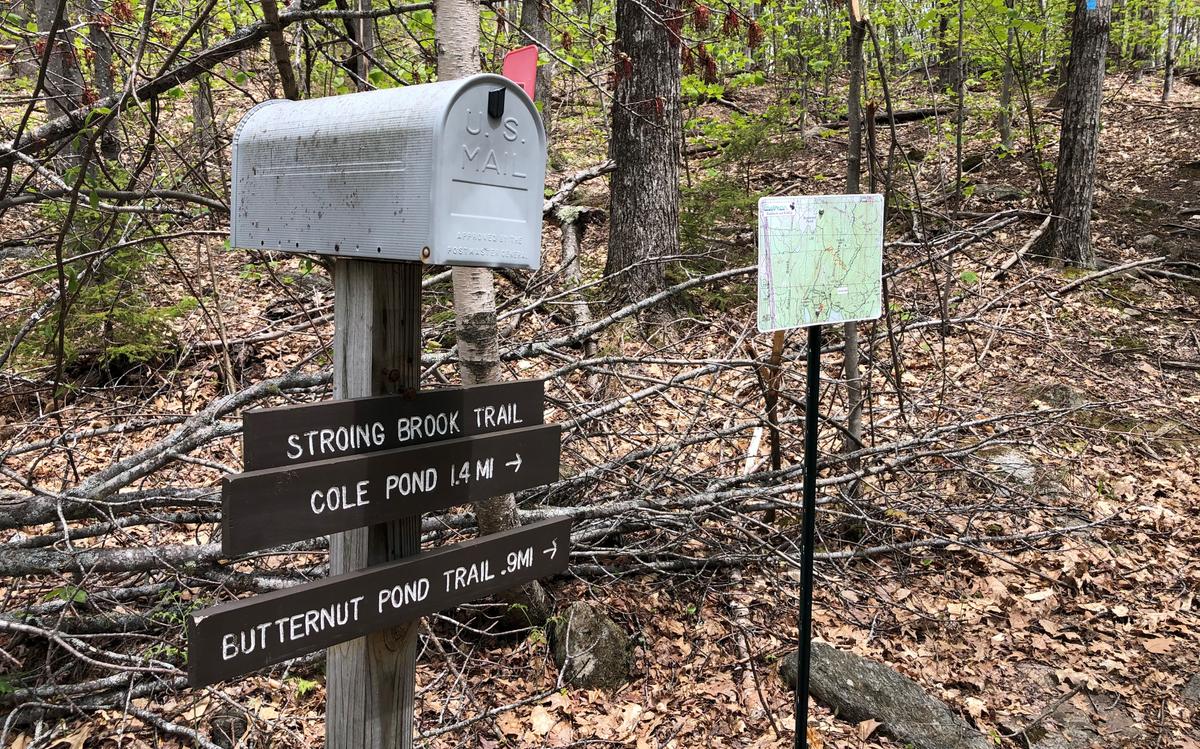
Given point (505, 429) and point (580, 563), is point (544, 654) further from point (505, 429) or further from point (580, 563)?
point (505, 429)

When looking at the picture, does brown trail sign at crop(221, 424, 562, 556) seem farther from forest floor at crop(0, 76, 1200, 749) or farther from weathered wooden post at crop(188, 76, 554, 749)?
forest floor at crop(0, 76, 1200, 749)

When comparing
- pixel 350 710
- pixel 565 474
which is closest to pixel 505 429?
pixel 350 710

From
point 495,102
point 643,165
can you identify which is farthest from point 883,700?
point 643,165

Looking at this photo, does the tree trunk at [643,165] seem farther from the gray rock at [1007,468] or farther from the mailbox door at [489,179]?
the mailbox door at [489,179]

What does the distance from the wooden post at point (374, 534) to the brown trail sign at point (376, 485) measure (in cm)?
13

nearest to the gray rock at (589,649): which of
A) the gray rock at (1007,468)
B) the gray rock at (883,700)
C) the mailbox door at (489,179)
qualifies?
the gray rock at (883,700)

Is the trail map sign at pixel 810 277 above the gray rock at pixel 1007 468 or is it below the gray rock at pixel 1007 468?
above

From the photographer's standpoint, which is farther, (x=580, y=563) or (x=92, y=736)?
(x=580, y=563)

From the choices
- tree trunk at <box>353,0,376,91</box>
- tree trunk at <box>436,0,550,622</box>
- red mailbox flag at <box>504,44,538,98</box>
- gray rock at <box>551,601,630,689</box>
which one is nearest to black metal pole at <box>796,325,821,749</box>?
gray rock at <box>551,601,630,689</box>

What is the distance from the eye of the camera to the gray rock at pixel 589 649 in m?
3.54

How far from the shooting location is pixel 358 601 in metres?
1.81

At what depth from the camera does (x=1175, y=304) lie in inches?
311

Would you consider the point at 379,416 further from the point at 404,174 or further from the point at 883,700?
the point at 883,700

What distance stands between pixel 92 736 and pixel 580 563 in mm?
2209
